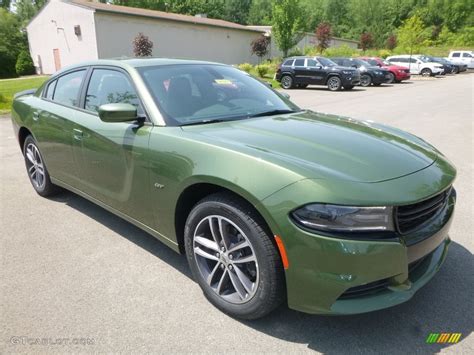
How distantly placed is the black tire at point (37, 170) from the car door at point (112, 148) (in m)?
1.09

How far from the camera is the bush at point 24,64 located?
105 feet

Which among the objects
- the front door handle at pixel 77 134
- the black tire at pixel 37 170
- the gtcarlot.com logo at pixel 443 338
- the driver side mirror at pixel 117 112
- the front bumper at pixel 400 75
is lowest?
the front bumper at pixel 400 75

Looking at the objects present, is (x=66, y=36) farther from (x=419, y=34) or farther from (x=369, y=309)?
(x=419, y=34)

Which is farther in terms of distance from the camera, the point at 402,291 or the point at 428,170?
the point at 428,170

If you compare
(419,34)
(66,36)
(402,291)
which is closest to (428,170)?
(402,291)

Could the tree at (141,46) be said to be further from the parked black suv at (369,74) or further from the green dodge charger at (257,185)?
the green dodge charger at (257,185)

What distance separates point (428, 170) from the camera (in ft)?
8.23

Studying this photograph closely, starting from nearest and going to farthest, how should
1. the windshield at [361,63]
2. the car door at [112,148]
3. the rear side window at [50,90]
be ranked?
the car door at [112,148] < the rear side window at [50,90] < the windshield at [361,63]

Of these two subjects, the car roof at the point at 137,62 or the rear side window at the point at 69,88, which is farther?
the rear side window at the point at 69,88

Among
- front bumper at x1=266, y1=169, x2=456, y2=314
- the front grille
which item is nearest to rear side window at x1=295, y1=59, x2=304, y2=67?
the front grille

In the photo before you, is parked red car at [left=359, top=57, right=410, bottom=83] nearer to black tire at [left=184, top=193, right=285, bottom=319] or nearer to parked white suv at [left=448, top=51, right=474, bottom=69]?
parked white suv at [left=448, top=51, right=474, bottom=69]

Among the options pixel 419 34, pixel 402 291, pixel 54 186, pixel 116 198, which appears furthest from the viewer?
pixel 419 34

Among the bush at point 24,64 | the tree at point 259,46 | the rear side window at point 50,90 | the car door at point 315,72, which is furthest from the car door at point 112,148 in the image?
the tree at point 259,46

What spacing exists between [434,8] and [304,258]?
304ft
